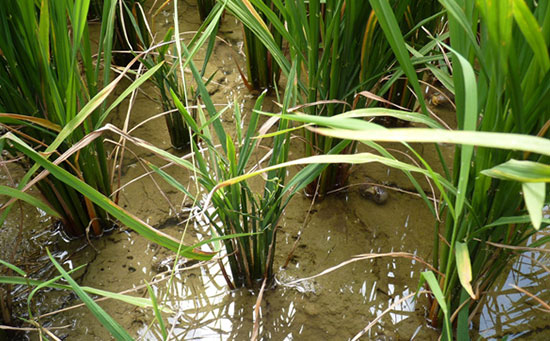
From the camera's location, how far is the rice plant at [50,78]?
109cm

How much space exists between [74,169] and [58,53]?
247 millimetres

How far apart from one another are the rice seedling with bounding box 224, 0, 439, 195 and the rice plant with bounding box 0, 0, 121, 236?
1.14ft

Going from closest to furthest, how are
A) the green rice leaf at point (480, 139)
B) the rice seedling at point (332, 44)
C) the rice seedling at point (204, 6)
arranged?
1. the green rice leaf at point (480, 139)
2. the rice seedling at point (332, 44)
3. the rice seedling at point (204, 6)

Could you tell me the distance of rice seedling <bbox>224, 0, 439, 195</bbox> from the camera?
1.20m

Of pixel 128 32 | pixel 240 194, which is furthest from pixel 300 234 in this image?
pixel 128 32

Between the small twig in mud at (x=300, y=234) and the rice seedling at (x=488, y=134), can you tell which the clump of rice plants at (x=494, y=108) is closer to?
the rice seedling at (x=488, y=134)

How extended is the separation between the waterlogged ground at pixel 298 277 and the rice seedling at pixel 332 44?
0.70ft

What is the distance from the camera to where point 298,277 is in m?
1.31

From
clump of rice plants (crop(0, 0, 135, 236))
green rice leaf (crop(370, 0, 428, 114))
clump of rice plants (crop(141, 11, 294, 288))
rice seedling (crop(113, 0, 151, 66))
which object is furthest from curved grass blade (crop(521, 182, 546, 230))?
rice seedling (crop(113, 0, 151, 66))

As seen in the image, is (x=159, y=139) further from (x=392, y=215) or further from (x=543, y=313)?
(x=543, y=313)

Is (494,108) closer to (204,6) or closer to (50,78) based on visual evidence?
(50,78)

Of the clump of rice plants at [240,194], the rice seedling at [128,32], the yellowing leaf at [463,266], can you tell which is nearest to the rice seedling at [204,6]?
the rice seedling at [128,32]

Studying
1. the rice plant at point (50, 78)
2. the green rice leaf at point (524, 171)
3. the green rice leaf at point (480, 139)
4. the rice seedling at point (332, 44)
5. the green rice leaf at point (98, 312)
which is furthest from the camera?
the rice seedling at point (332, 44)

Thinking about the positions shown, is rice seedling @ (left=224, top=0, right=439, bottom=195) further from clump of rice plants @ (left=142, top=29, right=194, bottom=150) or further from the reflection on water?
the reflection on water
